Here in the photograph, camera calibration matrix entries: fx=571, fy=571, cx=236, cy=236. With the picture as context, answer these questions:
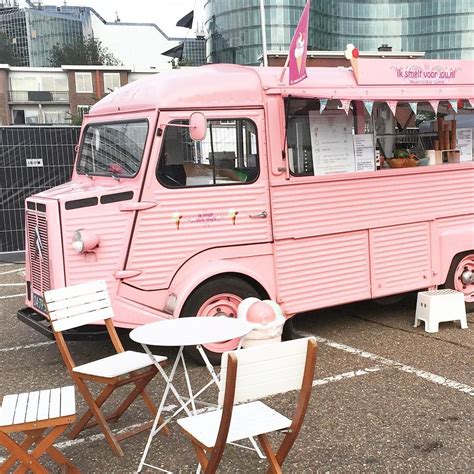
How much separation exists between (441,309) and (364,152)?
176 cm

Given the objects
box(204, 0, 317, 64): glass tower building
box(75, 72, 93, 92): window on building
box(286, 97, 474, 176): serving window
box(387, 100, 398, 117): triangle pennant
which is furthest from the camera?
box(75, 72, 93, 92): window on building

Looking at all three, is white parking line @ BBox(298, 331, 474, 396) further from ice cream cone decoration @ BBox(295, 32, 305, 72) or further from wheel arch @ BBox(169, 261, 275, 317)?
ice cream cone decoration @ BBox(295, 32, 305, 72)

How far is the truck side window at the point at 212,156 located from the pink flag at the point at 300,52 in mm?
578

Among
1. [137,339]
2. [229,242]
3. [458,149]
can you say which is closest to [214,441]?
[137,339]

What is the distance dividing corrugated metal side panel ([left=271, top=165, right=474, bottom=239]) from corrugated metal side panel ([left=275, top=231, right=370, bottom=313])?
11cm

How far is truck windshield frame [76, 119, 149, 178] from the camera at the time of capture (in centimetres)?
495

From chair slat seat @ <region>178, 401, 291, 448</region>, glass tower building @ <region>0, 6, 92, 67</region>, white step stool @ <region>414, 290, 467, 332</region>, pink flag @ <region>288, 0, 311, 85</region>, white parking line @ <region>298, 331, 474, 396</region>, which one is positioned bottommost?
white parking line @ <region>298, 331, 474, 396</region>

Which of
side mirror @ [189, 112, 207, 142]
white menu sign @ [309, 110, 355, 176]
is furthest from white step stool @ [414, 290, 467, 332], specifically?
side mirror @ [189, 112, 207, 142]

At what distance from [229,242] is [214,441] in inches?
103

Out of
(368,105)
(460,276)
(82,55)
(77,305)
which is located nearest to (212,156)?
(368,105)

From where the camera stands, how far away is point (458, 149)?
6340mm

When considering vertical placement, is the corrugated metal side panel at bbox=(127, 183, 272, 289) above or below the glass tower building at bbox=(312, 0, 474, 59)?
below

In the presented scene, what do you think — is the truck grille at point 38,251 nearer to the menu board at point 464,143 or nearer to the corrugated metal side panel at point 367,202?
the corrugated metal side panel at point 367,202

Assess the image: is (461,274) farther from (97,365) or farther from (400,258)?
(97,365)
